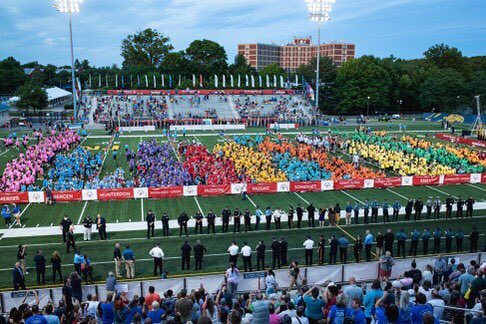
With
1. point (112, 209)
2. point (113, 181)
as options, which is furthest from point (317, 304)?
point (113, 181)

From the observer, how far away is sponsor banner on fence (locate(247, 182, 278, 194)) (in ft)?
84.7

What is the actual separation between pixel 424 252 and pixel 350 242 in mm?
2942

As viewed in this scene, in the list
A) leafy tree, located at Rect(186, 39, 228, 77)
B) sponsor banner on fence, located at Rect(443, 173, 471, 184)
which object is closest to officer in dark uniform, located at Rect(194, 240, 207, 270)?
sponsor banner on fence, located at Rect(443, 173, 471, 184)

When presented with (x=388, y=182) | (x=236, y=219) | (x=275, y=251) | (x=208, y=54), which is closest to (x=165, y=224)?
(x=236, y=219)

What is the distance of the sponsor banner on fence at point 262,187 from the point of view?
84.7 ft

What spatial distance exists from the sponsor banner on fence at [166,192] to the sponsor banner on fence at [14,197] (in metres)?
6.57

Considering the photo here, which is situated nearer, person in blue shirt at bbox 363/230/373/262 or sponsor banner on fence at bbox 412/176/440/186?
person in blue shirt at bbox 363/230/373/262

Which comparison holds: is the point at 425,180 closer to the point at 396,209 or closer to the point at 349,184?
the point at 349,184

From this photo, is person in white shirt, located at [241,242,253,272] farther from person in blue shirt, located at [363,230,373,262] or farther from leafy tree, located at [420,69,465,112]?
leafy tree, located at [420,69,465,112]

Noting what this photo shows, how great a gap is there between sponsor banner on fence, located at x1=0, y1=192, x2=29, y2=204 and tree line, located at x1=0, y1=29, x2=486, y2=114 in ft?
155

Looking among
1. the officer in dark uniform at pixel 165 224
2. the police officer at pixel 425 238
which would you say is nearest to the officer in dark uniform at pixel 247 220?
the officer in dark uniform at pixel 165 224

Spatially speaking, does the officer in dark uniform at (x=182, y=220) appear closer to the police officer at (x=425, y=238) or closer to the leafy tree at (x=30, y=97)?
the police officer at (x=425, y=238)

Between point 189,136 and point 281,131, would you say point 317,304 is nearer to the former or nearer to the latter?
point 189,136

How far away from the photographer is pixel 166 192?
2495cm
